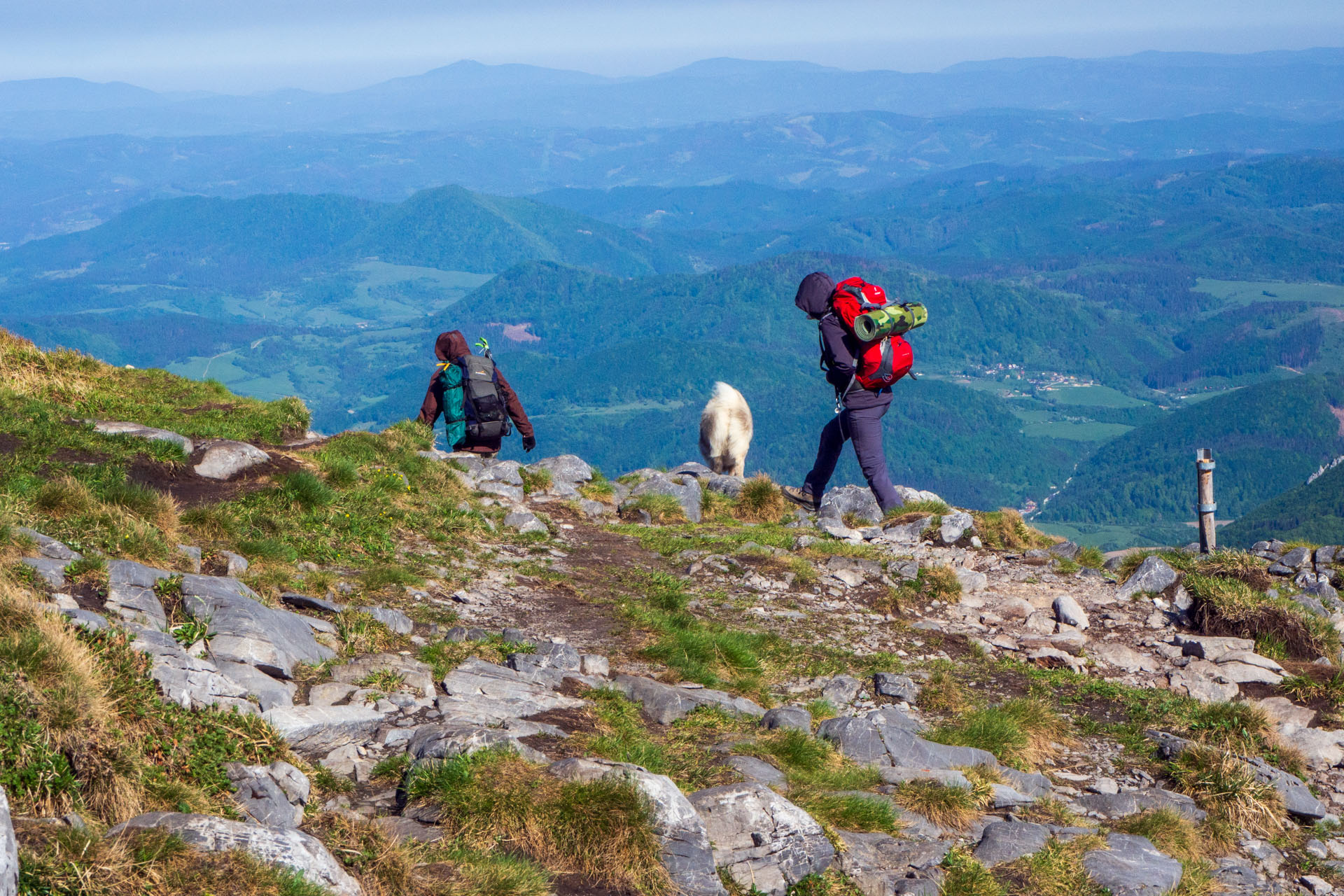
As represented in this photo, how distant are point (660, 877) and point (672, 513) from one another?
1023 cm

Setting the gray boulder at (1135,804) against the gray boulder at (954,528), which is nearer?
the gray boulder at (1135,804)

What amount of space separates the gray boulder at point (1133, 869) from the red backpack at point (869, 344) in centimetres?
909

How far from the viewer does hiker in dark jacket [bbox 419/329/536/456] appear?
15.5 m

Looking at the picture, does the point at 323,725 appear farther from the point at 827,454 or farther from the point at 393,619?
the point at 827,454

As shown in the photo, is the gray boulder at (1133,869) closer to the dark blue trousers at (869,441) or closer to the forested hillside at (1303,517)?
the dark blue trousers at (869,441)

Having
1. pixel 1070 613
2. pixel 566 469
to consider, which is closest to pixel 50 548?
pixel 1070 613

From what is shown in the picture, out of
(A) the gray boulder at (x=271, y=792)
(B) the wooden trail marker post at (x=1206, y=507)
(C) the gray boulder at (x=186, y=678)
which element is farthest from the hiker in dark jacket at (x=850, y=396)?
(A) the gray boulder at (x=271, y=792)

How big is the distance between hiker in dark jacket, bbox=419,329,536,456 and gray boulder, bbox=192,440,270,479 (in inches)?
156

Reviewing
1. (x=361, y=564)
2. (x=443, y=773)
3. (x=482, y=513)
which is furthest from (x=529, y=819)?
(x=482, y=513)

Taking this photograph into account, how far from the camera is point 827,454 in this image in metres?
15.9

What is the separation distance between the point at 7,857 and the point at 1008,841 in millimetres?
5329

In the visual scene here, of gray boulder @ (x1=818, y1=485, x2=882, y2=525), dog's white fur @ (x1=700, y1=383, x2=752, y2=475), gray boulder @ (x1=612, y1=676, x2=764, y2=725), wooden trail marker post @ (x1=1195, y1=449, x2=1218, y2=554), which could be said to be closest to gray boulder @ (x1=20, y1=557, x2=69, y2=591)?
gray boulder @ (x1=612, y1=676, x2=764, y2=725)

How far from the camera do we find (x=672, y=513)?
15281 millimetres

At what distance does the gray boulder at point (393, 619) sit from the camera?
8086 millimetres
